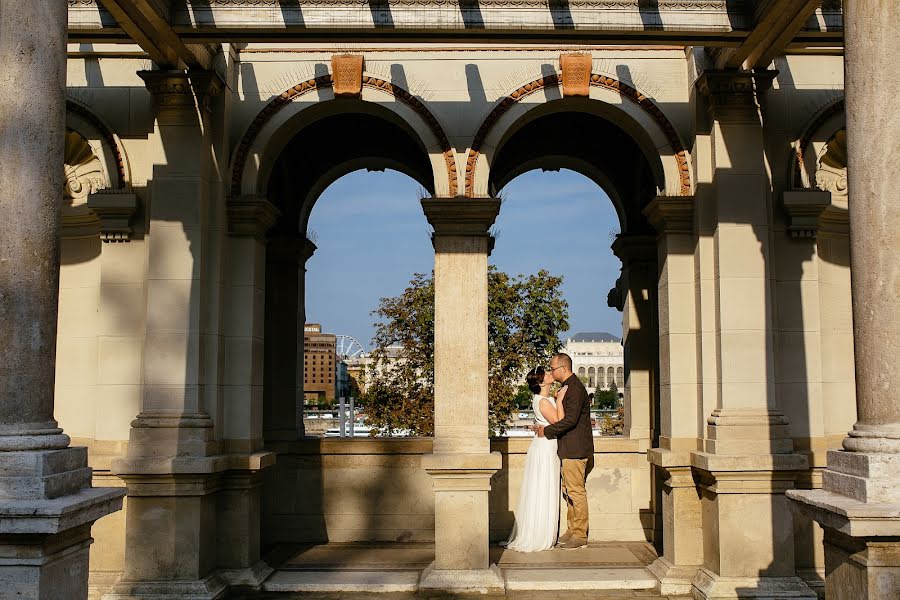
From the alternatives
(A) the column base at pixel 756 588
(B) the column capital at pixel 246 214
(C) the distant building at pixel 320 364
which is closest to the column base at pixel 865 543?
(A) the column base at pixel 756 588

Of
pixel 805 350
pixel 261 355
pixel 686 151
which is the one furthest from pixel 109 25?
pixel 805 350

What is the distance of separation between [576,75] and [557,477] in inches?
181

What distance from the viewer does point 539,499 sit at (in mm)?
10531

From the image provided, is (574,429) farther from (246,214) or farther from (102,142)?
(102,142)

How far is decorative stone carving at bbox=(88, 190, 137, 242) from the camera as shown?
371 inches

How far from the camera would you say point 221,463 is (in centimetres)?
902

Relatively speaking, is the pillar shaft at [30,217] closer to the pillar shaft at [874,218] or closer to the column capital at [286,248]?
the pillar shaft at [874,218]

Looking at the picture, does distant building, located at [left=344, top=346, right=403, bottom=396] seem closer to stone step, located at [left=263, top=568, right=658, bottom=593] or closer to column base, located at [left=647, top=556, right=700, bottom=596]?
stone step, located at [left=263, top=568, right=658, bottom=593]

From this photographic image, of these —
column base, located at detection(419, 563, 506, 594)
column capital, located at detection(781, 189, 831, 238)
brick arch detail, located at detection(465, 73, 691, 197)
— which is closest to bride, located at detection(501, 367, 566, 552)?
column base, located at detection(419, 563, 506, 594)

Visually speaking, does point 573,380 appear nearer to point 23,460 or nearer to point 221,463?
point 221,463

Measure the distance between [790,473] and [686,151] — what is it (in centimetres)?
352

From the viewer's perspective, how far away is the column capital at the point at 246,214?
9.68 metres

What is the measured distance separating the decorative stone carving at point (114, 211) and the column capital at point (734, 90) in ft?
20.0

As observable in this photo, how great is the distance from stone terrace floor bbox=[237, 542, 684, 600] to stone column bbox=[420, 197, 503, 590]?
0.32m
